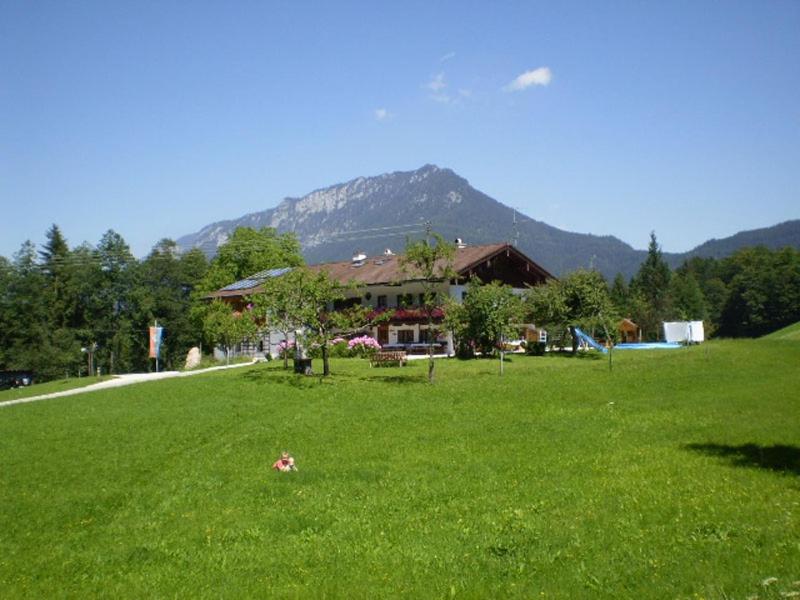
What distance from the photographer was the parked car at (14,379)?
5200 centimetres

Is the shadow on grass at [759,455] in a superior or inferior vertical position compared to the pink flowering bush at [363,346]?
inferior

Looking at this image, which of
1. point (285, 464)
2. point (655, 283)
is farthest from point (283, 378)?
point (655, 283)

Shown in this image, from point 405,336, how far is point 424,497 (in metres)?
44.1

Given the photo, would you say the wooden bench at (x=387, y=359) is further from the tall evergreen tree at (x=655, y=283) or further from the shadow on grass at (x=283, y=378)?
the tall evergreen tree at (x=655, y=283)

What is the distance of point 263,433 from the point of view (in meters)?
20.5

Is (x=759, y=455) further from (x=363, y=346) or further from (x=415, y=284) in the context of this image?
(x=415, y=284)

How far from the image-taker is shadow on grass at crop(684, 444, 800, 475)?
12969mm

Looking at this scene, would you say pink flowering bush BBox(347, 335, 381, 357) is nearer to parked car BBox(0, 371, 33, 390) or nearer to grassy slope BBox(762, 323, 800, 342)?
grassy slope BBox(762, 323, 800, 342)

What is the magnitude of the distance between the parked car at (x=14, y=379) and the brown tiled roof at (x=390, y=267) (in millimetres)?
18046

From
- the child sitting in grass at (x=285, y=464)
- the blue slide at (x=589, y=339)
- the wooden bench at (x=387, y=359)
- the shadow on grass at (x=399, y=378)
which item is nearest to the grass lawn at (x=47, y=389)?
the wooden bench at (x=387, y=359)

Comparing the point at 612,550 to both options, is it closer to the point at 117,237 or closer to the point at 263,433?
the point at 263,433

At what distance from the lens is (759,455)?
1394 centimetres

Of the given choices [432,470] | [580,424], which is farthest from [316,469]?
[580,424]

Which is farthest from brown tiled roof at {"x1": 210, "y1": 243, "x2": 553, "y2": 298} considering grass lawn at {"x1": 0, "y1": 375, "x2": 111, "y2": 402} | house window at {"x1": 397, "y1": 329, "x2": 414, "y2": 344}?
grass lawn at {"x1": 0, "y1": 375, "x2": 111, "y2": 402}
